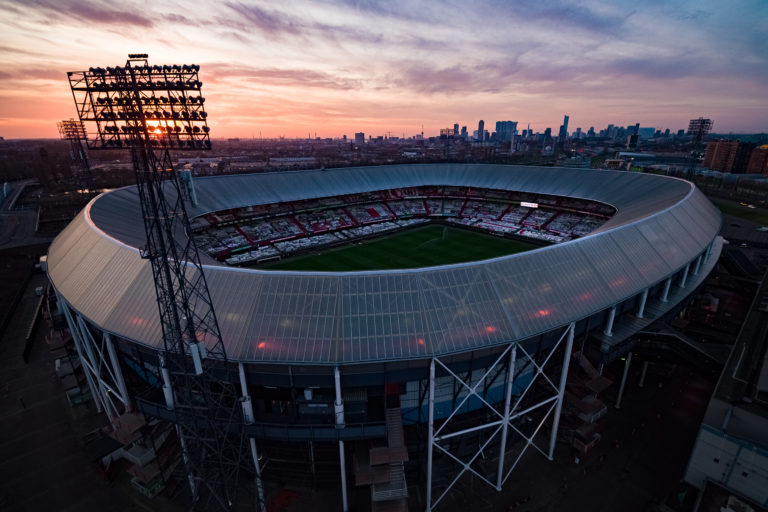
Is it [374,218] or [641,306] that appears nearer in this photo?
[641,306]

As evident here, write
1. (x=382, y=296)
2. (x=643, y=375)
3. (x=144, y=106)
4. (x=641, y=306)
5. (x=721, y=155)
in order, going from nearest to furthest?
(x=144, y=106)
(x=382, y=296)
(x=641, y=306)
(x=643, y=375)
(x=721, y=155)

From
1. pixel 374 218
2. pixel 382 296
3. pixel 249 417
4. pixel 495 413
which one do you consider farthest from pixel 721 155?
pixel 249 417

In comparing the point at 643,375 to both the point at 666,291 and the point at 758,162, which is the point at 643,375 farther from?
the point at 758,162

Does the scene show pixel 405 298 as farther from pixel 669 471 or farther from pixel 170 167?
pixel 669 471

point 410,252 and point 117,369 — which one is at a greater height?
point 117,369

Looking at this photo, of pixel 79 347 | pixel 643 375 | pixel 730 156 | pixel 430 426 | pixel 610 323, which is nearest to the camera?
pixel 430 426

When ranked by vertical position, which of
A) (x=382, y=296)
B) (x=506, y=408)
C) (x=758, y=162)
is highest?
(x=382, y=296)

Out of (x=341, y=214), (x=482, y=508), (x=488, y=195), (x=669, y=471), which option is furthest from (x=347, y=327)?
(x=488, y=195)

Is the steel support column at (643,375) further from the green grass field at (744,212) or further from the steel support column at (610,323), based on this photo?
the green grass field at (744,212)
